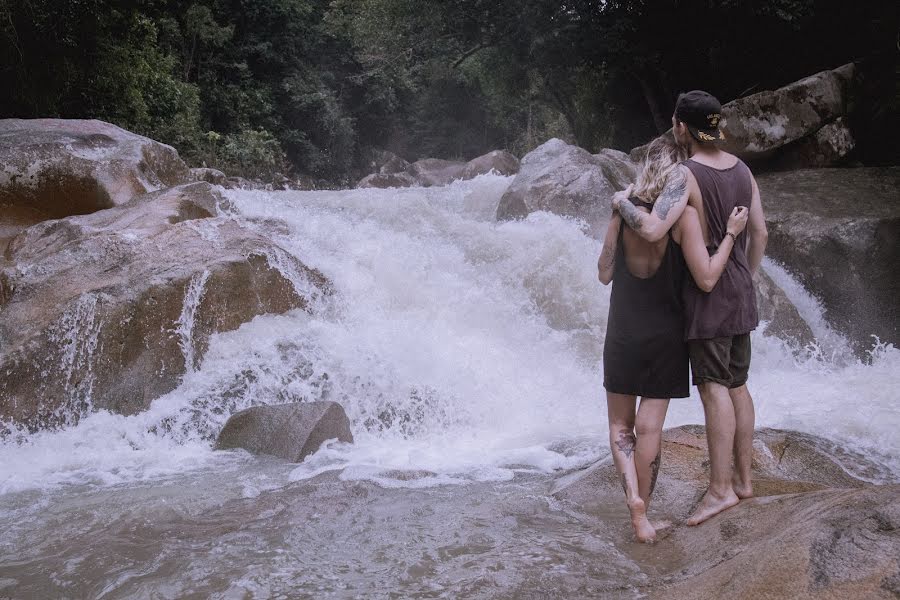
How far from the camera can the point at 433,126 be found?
39.5 m

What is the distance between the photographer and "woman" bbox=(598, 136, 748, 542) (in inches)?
115

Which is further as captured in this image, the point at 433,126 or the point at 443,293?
the point at 433,126

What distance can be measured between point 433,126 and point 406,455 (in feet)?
117

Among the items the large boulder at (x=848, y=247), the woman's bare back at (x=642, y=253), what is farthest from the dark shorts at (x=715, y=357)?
the large boulder at (x=848, y=247)

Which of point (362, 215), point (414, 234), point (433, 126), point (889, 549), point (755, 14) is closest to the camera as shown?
point (889, 549)

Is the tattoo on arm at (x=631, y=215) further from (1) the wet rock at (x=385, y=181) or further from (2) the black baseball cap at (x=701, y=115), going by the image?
(1) the wet rock at (x=385, y=181)

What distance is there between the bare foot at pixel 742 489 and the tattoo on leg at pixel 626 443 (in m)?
0.45

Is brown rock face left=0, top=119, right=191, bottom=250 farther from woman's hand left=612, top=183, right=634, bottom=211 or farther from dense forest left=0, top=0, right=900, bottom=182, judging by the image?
woman's hand left=612, top=183, right=634, bottom=211

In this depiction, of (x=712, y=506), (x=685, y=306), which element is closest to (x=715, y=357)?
(x=685, y=306)

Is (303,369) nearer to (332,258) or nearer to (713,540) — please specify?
(332,258)

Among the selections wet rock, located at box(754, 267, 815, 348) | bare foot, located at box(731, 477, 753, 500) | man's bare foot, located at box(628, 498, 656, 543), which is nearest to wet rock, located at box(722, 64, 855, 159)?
wet rock, located at box(754, 267, 815, 348)

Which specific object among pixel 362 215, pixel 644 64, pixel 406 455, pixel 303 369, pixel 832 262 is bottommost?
pixel 406 455

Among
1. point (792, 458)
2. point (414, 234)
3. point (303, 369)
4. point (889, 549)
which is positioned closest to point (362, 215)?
point (414, 234)

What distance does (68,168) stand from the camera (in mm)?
8289
